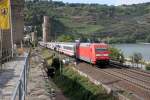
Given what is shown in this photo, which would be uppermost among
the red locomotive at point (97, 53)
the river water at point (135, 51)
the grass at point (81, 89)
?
the red locomotive at point (97, 53)

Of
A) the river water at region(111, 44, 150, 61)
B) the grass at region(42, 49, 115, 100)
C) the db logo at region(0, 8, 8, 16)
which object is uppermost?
the db logo at region(0, 8, 8, 16)

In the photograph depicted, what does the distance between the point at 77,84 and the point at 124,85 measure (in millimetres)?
5003

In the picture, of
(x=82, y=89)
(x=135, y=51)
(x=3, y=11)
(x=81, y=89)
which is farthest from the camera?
(x=135, y=51)

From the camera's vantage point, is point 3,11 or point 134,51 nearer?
point 3,11

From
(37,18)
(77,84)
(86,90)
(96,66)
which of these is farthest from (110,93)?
(37,18)

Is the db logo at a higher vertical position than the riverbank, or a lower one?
higher

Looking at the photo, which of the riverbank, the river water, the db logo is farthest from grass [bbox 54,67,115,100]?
the river water

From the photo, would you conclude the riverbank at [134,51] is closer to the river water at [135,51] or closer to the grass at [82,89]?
the river water at [135,51]

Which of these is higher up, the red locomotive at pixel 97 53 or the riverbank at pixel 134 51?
the red locomotive at pixel 97 53

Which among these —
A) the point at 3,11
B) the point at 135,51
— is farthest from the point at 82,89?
the point at 135,51

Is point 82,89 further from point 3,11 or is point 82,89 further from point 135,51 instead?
point 135,51

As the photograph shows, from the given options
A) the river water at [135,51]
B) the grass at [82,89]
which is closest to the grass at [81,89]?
the grass at [82,89]

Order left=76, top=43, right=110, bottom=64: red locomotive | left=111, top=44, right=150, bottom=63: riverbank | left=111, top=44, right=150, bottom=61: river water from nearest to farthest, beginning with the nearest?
1. left=76, top=43, right=110, bottom=64: red locomotive
2. left=111, top=44, right=150, bottom=63: riverbank
3. left=111, top=44, right=150, bottom=61: river water

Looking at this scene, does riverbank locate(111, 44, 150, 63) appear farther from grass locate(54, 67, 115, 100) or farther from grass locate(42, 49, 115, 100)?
grass locate(54, 67, 115, 100)
